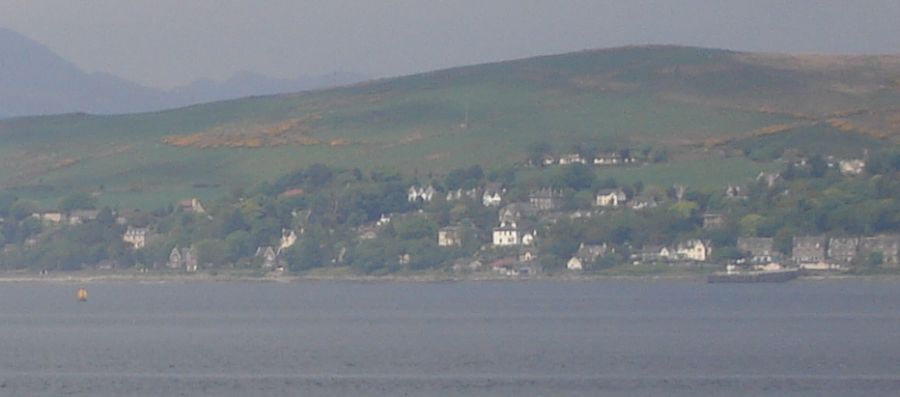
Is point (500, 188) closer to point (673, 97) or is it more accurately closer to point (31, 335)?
point (673, 97)

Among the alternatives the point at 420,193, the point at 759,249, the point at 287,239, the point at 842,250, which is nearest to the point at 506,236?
the point at 420,193

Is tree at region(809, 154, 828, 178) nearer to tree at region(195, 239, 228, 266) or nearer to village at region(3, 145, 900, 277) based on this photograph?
village at region(3, 145, 900, 277)

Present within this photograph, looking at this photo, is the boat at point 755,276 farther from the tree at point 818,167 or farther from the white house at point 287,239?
the white house at point 287,239

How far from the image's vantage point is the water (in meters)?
47.2

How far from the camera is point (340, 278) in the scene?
117m

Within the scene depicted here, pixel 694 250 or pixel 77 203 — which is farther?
pixel 77 203

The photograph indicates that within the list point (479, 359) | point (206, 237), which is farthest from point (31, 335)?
point (206, 237)

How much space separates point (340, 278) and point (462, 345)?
57.9m

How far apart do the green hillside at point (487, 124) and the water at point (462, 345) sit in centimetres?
3968

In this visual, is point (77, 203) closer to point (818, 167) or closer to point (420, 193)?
point (420, 193)

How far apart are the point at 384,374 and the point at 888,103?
3825 inches

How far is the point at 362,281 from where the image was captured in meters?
116

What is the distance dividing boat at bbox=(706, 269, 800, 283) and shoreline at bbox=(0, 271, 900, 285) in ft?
2.31

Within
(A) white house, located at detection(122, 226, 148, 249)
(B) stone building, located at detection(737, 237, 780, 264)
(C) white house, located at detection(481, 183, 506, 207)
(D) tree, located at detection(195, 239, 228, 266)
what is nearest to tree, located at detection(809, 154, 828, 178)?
(B) stone building, located at detection(737, 237, 780, 264)
